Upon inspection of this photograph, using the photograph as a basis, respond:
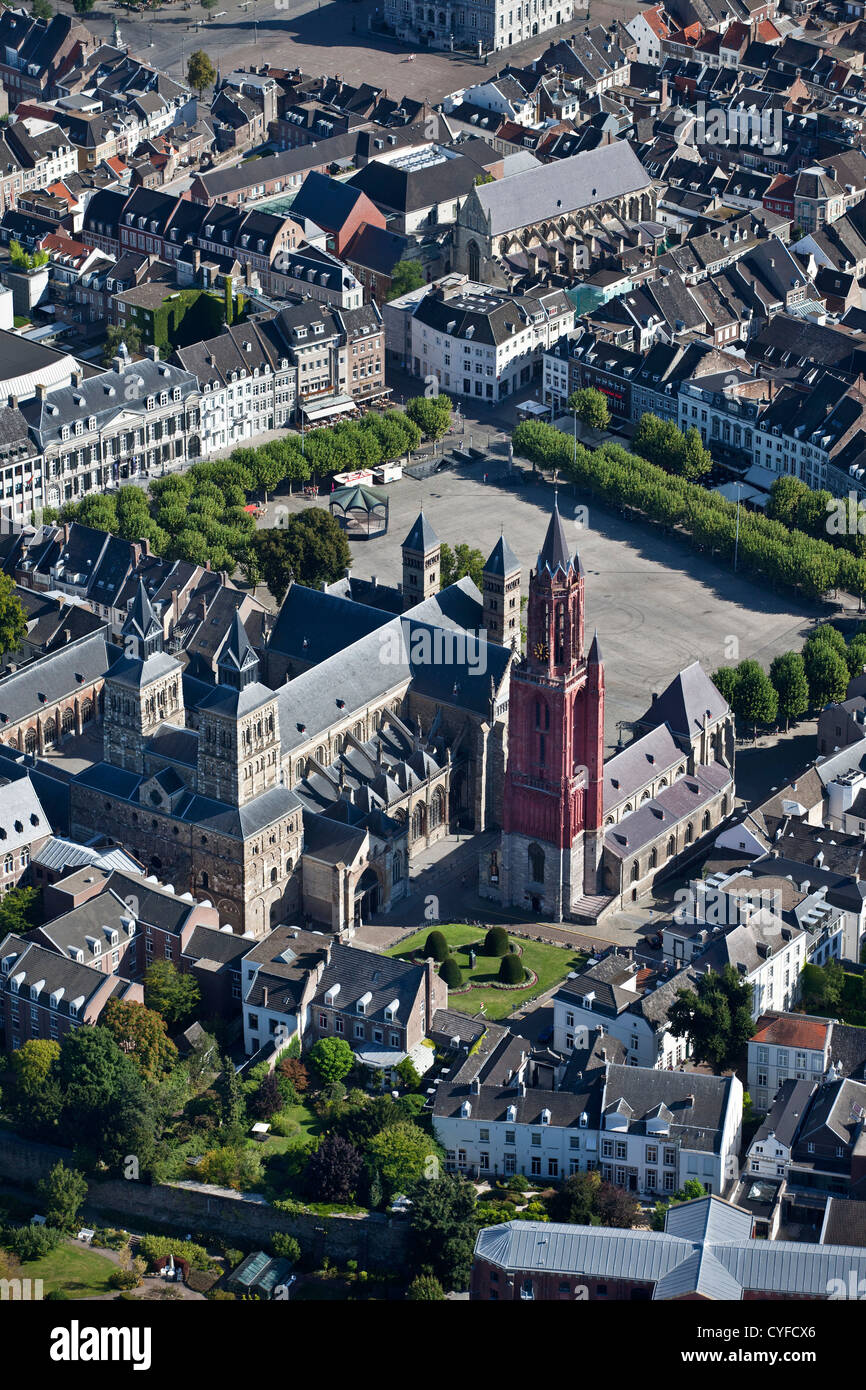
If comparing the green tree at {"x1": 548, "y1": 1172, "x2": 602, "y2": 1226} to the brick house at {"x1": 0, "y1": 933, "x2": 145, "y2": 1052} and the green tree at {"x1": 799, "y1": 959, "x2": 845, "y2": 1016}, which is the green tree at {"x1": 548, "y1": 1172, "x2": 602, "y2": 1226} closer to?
the green tree at {"x1": 799, "y1": 959, "x2": 845, "y2": 1016}

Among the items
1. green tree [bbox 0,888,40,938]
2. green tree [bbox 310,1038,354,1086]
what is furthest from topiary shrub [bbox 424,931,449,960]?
green tree [bbox 0,888,40,938]

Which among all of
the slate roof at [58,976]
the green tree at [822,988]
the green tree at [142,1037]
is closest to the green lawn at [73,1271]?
the green tree at [142,1037]

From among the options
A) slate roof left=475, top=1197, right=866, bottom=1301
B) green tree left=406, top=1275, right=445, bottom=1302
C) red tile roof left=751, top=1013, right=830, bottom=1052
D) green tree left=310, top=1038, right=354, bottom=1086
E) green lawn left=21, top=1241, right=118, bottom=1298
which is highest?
slate roof left=475, top=1197, right=866, bottom=1301

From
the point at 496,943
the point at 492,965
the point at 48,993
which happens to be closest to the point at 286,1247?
the point at 48,993

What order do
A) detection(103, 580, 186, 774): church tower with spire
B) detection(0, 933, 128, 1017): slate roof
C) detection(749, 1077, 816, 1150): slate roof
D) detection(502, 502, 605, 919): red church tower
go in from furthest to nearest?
detection(103, 580, 186, 774): church tower with spire, detection(502, 502, 605, 919): red church tower, detection(0, 933, 128, 1017): slate roof, detection(749, 1077, 816, 1150): slate roof

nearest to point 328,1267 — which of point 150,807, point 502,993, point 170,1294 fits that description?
point 170,1294

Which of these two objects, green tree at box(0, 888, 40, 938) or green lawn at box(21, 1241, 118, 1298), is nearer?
green lawn at box(21, 1241, 118, 1298)

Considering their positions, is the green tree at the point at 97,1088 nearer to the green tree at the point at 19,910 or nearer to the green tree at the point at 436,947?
the green tree at the point at 19,910
